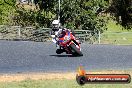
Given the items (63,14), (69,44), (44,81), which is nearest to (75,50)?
(69,44)

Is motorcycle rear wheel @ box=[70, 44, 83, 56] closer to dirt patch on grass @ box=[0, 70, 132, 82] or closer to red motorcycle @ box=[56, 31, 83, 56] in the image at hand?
red motorcycle @ box=[56, 31, 83, 56]

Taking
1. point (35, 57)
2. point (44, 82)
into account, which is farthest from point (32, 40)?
point (44, 82)

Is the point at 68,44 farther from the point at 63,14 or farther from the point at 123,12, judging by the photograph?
the point at 123,12

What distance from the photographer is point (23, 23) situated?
40906 millimetres

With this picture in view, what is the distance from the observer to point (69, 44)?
793 inches

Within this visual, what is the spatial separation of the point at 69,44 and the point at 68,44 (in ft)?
0.15

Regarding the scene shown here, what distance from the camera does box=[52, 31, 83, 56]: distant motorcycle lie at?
1991cm

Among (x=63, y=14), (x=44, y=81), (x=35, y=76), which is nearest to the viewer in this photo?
(x=44, y=81)

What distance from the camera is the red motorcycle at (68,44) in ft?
65.3

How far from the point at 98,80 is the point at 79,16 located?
28297 millimetres

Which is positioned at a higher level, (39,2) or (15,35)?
(39,2)

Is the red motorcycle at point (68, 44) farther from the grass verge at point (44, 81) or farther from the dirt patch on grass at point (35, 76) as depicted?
the dirt patch on grass at point (35, 76)

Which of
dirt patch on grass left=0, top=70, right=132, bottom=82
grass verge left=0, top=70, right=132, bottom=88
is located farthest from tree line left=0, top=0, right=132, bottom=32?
dirt patch on grass left=0, top=70, right=132, bottom=82

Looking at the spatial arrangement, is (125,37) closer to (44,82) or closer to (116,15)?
(116,15)
